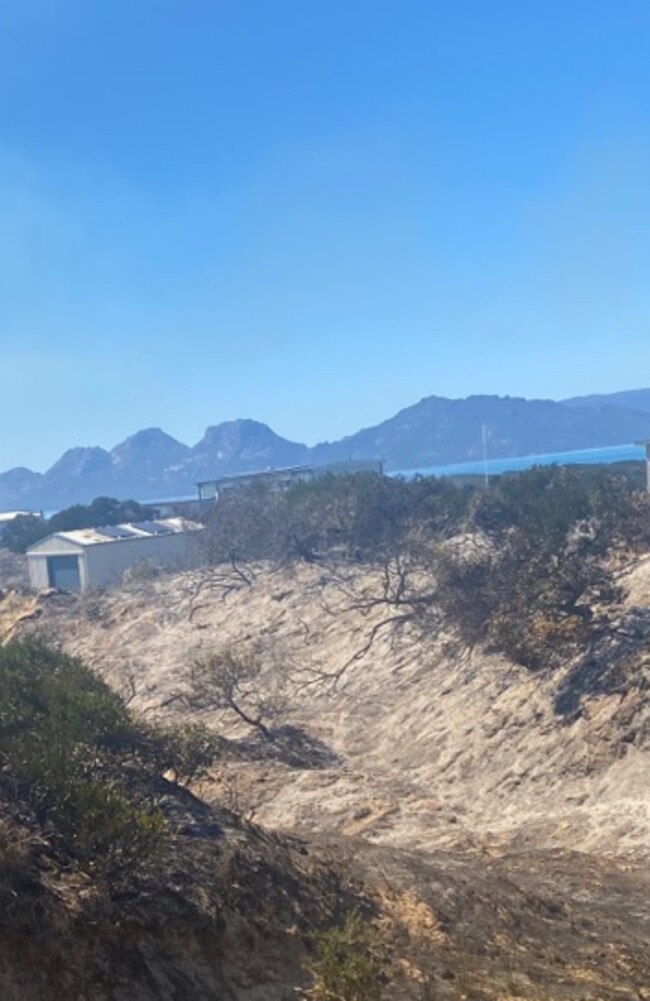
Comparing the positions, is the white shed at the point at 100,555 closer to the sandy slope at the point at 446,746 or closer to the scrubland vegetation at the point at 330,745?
the scrubland vegetation at the point at 330,745

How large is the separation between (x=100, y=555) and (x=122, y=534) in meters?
3.00

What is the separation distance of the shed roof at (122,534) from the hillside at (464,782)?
1517 cm

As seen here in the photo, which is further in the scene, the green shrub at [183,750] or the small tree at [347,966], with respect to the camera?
the green shrub at [183,750]

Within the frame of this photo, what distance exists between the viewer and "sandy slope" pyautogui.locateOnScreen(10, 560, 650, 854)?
54.1 feet

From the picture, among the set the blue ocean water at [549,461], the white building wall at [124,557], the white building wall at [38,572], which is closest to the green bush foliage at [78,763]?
the white building wall at [124,557]

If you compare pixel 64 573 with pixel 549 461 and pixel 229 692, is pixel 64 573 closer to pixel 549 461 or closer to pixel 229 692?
pixel 229 692

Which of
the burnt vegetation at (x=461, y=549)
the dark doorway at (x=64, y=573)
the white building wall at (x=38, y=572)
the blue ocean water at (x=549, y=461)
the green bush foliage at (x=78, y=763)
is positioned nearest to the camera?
the green bush foliage at (x=78, y=763)

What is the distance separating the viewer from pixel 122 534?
50250 mm

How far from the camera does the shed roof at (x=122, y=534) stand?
158 ft

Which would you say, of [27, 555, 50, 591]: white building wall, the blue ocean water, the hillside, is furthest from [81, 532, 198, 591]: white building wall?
the blue ocean water

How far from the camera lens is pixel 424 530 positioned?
1378 inches

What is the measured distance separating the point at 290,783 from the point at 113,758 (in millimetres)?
5953

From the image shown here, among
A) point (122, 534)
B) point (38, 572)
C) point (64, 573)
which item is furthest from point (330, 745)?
point (38, 572)

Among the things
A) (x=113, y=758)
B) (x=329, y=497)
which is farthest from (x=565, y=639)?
(x=329, y=497)
